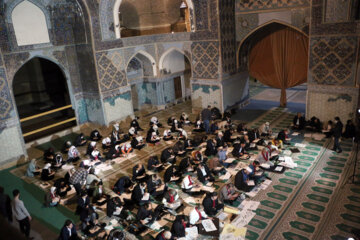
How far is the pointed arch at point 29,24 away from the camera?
1173 cm

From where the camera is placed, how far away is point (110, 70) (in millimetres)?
13898

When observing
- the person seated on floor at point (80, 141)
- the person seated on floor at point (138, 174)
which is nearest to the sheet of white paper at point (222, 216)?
the person seated on floor at point (138, 174)

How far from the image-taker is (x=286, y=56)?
14.3 meters

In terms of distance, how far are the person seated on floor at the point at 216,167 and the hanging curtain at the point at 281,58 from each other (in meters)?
7.43

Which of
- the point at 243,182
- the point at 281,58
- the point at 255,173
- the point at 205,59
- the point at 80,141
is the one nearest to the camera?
the point at 243,182

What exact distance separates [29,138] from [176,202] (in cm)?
832

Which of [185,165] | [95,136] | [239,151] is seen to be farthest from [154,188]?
[95,136]

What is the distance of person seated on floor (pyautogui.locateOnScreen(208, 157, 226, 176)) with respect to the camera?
9148 millimetres

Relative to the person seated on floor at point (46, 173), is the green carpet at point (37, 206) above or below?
below

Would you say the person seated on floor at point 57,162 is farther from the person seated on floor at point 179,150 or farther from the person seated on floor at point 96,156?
the person seated on floor at point 179,150

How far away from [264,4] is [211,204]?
31.0 feet

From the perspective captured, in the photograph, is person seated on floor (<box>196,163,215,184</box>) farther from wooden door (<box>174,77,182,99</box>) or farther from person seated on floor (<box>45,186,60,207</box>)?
wooden door (<box>174,77,182,99</box>)

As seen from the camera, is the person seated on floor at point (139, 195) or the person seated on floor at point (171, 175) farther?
the person seated on floor at point (171, 175)

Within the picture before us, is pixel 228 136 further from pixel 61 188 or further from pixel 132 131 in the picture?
pixel 61 188
